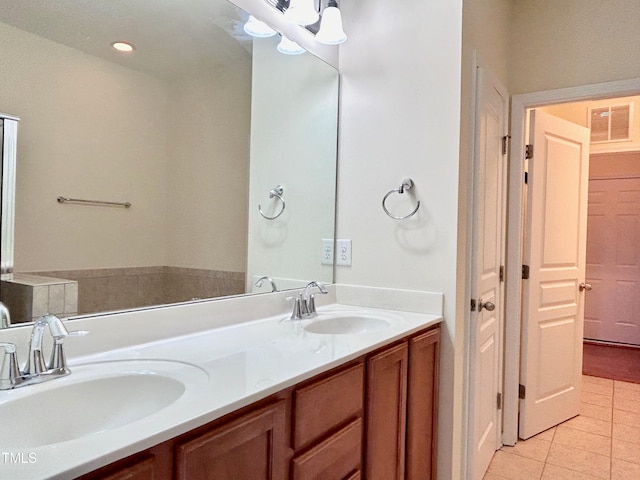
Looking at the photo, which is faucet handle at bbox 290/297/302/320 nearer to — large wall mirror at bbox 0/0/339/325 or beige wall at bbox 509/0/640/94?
large wall mirror at bbox 0/0/339/325

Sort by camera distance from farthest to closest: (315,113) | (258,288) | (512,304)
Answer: (512,304)
(315,113)
(258,288)

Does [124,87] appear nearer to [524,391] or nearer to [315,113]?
[315,113]

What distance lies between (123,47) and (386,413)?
143cm

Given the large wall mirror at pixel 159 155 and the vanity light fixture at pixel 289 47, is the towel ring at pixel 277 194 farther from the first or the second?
the vanity light fixture at pixel 289 47

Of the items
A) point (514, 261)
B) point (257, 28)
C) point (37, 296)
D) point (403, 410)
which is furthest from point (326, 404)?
point (514, 261)

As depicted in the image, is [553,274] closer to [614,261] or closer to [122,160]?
[122,160]

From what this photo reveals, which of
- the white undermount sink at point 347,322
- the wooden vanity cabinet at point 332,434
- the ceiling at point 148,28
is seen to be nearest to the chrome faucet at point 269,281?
the white undermount sink at point 347,322

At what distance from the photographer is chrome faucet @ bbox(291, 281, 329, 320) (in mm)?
1817

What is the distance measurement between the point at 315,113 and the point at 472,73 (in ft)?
2.41

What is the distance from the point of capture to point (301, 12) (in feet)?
6.02

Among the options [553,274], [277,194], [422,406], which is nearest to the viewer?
[422,406]

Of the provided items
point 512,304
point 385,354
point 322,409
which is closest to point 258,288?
point 385,354

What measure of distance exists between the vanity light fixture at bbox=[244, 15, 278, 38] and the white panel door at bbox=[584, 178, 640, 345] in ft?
15.0

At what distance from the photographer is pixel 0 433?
0.79m
